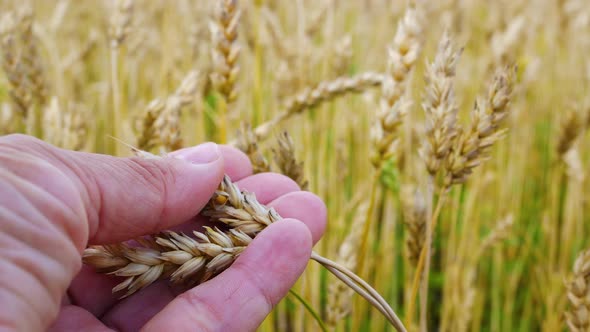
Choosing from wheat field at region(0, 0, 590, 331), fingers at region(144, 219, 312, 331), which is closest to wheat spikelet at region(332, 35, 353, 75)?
wheat field at region(0, 0, 590, 331)

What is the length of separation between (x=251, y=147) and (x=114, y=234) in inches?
10.8

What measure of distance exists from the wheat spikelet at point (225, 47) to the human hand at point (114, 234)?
0.28 m

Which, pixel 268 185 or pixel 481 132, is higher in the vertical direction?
pixel 481 132

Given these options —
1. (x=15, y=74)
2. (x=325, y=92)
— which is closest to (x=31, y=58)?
(x=15, y=74)

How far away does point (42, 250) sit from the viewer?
53 cm

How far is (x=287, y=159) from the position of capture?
2.72 ft

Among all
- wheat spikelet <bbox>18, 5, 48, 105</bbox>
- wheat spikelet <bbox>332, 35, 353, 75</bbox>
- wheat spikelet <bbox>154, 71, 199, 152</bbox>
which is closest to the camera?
wheat spikelet <bbox>154, 71, 199, 152</bbox>

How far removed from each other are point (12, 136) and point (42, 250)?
6.0 inches

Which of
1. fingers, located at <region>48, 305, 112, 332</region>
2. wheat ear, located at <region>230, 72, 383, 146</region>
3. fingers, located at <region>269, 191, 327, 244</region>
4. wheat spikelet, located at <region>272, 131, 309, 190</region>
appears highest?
wheat ear, located at <region>230, 72, 383, 146</region>

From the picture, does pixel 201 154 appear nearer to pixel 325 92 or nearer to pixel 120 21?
pixel 325 92

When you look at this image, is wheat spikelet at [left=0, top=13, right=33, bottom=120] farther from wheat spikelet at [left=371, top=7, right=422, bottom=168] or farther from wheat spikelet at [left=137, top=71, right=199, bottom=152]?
wheat spikelet at [left=371, top=7, right=422, bottom=168]

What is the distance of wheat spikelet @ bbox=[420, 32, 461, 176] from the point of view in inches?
27.8

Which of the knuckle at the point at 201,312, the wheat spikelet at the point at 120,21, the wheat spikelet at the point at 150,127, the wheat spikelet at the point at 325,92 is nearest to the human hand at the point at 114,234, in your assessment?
the knuckle at the point at 201,312

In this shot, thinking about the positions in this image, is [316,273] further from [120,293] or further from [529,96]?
[529,96]
